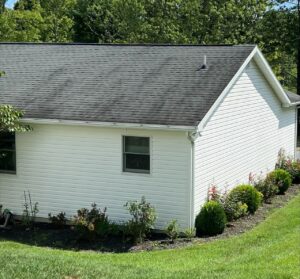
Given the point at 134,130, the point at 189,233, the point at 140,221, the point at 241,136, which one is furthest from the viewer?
the point at 241,136

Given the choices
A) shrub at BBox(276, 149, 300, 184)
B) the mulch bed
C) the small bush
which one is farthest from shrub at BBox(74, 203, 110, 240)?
shrub at BBox(276, 149, 300, 184)

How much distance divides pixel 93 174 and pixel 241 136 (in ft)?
17.2

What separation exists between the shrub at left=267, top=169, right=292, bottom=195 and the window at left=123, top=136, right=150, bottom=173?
6.18 metres

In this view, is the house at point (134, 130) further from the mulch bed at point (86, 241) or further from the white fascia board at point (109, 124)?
the mulch bed at point (86, 241)

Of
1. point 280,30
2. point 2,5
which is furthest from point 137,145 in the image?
point 280,30

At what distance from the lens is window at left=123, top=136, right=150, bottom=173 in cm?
1382

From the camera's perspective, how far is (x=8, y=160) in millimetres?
15320

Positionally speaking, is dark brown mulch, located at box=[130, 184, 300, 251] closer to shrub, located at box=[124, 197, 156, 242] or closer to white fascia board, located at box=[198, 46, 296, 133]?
shrub, located at box=[124, 197, 156, 242]

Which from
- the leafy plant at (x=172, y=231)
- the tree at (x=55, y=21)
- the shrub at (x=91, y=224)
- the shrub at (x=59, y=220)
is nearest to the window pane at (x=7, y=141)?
the shrub at (x=59, y=220)

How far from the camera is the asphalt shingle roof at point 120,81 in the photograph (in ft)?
45.5

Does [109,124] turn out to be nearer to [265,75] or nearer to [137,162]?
[137,162]

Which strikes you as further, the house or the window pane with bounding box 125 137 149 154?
the window pane with bounding box 125 137 149 154

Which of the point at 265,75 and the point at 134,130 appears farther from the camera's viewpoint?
the point at 265,75

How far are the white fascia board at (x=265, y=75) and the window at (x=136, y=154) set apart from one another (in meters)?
1.58
